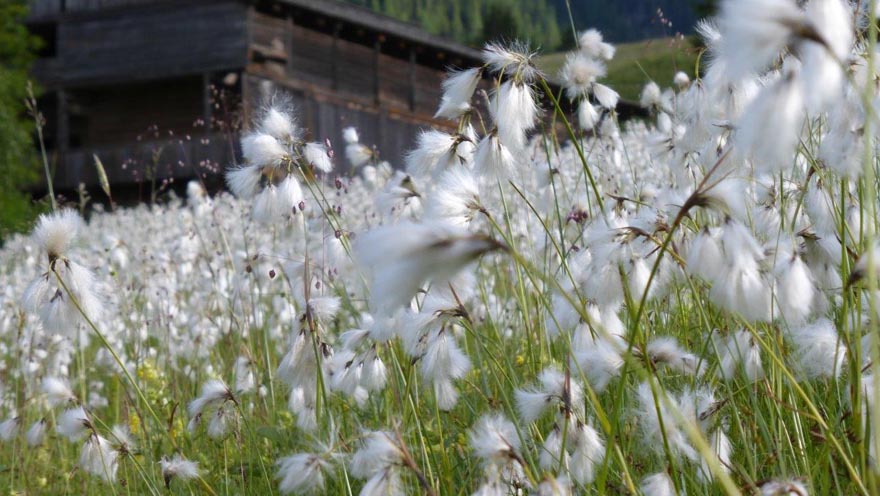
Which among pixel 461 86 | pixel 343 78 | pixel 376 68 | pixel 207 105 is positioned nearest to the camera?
pixel 461 86

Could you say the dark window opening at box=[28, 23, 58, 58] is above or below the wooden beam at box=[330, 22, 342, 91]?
above

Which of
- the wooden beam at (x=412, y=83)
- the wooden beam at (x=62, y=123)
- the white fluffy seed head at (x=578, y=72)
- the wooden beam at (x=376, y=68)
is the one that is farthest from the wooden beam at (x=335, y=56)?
the white fluffy seed head at (x=578, y=72)

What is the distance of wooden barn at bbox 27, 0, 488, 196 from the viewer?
23531 millimetres

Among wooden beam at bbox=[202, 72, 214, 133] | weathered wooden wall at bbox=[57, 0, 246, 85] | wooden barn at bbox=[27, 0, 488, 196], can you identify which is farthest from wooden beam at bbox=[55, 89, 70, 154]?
wooden beam at bbox=[202, 72, 214, 133]

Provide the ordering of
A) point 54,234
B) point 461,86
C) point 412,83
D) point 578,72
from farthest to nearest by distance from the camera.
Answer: point 412,83 < point 578,72 < point 461,86 < point 54,234

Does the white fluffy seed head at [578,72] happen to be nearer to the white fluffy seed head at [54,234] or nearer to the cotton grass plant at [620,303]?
the cotton grass plant at [620,303]

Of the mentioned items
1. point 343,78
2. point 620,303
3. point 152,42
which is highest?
point 152,42

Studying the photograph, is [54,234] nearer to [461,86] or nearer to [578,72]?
[461,86]

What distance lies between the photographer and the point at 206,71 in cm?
2355

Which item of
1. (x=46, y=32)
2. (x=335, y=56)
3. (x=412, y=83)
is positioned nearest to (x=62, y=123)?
(x=46, y=32)

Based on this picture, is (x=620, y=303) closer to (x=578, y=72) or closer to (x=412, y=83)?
(x=578, y=72)

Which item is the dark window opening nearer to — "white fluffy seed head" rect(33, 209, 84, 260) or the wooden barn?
the wooden barn

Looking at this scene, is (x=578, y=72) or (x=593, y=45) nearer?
(x=578, y=72)

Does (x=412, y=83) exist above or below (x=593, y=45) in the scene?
above
